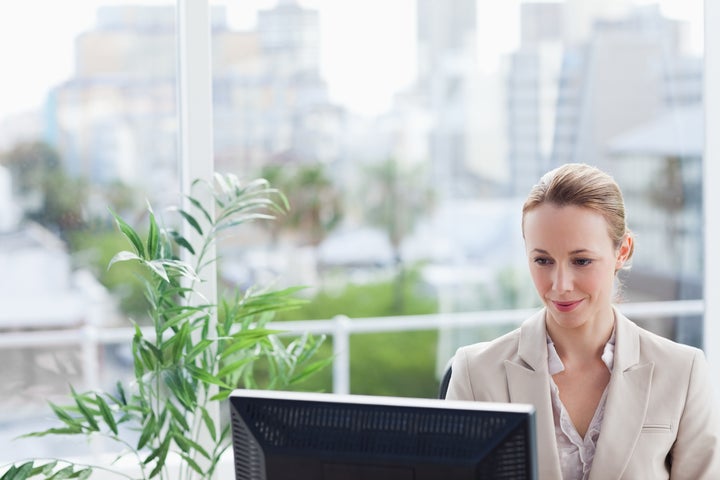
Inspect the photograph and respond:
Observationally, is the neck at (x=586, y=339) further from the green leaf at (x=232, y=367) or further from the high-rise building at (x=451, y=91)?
the high-rise building at (x=451, y=91)

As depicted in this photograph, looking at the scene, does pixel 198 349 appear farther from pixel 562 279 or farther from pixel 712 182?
pixel 712 182

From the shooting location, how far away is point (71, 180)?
4.29 m

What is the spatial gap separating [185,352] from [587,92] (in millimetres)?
3093

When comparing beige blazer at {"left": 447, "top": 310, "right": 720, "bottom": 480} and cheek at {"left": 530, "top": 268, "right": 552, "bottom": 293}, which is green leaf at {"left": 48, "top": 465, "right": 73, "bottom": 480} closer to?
beige blazer at {"left": 447, "top": 310, "right": 720, "bottom": 480}

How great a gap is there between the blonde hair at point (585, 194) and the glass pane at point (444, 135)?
286cm

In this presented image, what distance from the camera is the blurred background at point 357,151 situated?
13.5 ft

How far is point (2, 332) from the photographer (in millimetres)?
4156

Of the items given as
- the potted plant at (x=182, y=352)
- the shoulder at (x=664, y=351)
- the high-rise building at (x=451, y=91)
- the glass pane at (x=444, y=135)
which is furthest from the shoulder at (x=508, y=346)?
the high-rise building at (x=451, y=91)

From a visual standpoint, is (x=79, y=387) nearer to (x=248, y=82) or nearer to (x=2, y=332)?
(x=2, y=332)

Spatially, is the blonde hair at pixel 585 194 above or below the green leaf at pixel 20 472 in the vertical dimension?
above

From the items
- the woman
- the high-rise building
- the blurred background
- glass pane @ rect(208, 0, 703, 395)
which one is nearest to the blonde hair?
the woman

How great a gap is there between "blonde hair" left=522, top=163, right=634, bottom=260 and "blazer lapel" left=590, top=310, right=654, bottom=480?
0.22 m

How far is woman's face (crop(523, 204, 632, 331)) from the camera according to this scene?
1917 millimetres

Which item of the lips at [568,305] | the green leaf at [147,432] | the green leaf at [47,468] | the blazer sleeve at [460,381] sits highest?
the lips at [568,305]
